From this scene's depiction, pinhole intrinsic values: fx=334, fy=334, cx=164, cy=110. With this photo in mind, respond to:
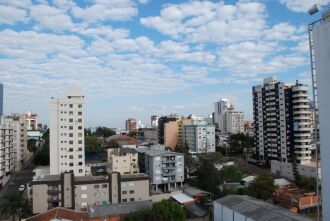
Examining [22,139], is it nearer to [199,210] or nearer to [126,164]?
[126,164]

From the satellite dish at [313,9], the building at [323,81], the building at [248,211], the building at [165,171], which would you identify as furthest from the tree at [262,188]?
the satellite dish at [313,9]

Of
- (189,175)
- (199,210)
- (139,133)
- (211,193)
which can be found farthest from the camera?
(139,133)

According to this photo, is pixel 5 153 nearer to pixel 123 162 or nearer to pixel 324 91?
pixel 123 162

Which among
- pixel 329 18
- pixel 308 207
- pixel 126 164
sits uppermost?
pixel 329 18

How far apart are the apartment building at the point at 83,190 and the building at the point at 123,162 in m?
7.08

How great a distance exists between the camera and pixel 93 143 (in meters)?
54.2

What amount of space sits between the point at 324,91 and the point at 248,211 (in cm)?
869

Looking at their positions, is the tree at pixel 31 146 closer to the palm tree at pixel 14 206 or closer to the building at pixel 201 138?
the building at pixel 201 138

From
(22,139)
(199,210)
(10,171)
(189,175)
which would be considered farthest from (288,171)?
(22,139)

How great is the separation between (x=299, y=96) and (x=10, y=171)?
3882cm

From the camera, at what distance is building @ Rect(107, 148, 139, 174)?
3675 cm

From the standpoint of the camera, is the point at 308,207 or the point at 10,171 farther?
the point at 10,171

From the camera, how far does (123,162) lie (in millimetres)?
37094

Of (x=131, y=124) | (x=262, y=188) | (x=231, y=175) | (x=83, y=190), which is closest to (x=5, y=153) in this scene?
(x=83, y=190)
